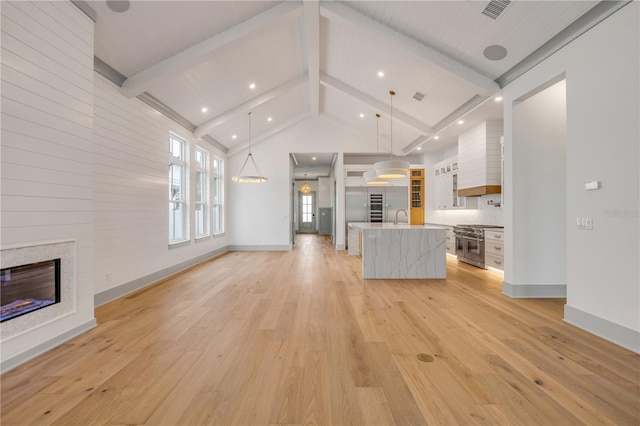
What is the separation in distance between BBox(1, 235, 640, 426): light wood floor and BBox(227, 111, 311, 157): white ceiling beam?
5.50 meters

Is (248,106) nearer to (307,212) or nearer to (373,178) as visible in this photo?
(373,178)

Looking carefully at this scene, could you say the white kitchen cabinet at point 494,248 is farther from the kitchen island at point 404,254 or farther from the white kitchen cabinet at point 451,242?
the white kitchen cabinet at point 451,242

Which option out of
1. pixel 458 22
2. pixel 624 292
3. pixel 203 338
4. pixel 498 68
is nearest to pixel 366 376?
pixel 203 338

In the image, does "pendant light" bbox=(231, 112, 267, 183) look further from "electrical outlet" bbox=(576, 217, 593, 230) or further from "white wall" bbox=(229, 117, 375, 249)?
"electrical outlet" bbox=(576, 217, 593, 230)

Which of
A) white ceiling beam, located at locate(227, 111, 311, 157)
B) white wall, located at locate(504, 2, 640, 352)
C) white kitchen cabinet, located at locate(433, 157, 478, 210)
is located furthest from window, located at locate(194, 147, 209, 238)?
white wall, located at locate(504, 2, 640, 352)

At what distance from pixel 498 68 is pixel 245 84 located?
4.12m

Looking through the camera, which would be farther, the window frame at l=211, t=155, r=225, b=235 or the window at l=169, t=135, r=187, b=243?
the window frame at l=211, t=155, r=225, b=235

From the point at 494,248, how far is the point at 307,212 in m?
10.1

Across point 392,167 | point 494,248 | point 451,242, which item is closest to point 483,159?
point 494,248

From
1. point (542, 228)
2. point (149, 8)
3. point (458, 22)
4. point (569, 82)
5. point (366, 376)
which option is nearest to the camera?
point (366, 376)

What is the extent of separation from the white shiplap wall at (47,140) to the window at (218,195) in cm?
481

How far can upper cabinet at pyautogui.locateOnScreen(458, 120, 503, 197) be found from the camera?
520 centimetres

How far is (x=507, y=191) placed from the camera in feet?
12.2

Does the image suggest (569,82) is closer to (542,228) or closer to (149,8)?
(542,228)
